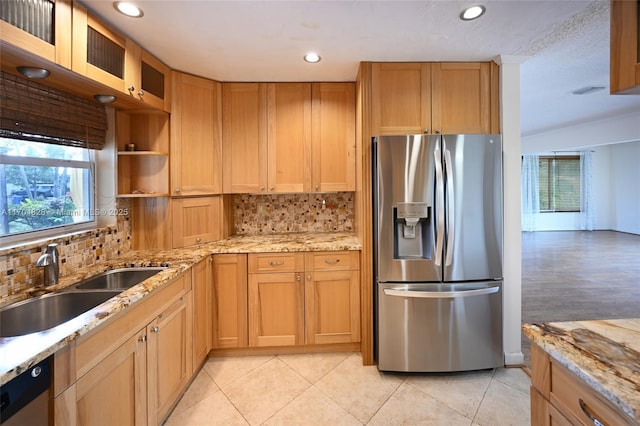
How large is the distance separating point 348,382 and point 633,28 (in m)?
2.26

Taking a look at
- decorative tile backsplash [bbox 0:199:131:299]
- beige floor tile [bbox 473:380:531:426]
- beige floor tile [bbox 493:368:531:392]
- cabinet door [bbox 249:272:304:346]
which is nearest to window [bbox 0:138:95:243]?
decorative tile backsplash [bbox 0:199:131:299]

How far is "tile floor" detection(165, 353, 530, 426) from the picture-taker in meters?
1.75

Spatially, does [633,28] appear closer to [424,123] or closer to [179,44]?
[424,123]

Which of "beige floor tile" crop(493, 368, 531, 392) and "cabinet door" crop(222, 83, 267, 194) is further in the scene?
"cabinet door" crop(222, 83, 267, 194)

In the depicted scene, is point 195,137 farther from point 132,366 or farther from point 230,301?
point 132,366

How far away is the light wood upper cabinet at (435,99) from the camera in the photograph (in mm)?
2232

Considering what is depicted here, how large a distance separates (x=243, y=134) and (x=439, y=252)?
1931mm

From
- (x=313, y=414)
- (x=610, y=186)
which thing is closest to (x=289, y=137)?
(x=313, y=414)

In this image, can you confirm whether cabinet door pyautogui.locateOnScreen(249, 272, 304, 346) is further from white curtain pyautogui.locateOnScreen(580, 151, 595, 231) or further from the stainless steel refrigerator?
white curtain pyautogui.locateOnScreen(580, 151, 595, 231)

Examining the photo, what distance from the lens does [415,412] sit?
1.79 m

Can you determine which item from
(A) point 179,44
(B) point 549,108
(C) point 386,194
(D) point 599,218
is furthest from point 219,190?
(D) point 599,218

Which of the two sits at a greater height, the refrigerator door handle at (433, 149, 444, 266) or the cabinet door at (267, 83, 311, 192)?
the cabinet door at (267, 83, 311, 192)

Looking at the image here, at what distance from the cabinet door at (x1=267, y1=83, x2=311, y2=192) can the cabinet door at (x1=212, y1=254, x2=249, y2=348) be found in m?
0.76

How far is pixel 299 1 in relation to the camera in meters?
1.51
